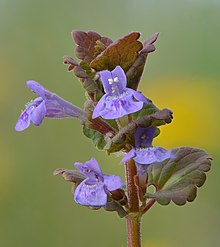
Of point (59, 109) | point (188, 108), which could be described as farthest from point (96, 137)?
point (188, 108)

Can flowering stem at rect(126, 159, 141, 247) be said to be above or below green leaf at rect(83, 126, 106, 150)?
below

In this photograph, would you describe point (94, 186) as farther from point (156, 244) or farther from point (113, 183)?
point (156, 244)

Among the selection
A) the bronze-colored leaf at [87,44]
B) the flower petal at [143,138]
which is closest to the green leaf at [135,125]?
the flower petal at [143,138]

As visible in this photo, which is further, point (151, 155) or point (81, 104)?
point (81, 104)

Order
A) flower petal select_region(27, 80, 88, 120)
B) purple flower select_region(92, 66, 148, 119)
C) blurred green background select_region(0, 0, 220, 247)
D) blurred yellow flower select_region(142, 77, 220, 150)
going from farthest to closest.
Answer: blurred green background select_region(0, 0, 220, 247), blurred yellow flower select_region(142, 77, 220, 150), flower petal select_region(27, 80, 88, 120), purple flower select_region(92, 66, 148, 119)

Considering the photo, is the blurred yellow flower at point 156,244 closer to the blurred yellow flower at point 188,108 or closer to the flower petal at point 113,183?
the blurred yellow flower at point 188,108

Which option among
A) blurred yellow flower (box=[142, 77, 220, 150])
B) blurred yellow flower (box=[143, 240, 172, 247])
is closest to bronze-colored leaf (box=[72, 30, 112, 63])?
blurred yellow flower (box=[142, 77, 220, 150])

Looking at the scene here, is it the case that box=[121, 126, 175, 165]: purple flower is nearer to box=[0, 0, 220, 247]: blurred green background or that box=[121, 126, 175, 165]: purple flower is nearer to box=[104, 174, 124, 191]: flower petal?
box=[104, 174, 124, 191]: flower petal
